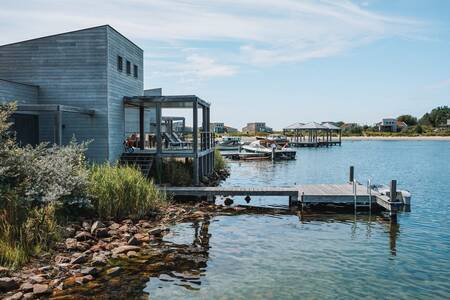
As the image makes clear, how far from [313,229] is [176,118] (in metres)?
24.9

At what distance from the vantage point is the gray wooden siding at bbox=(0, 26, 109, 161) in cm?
2172

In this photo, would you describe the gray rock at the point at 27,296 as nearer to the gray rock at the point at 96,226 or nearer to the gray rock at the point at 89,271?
the gray rock at the point at 89,271

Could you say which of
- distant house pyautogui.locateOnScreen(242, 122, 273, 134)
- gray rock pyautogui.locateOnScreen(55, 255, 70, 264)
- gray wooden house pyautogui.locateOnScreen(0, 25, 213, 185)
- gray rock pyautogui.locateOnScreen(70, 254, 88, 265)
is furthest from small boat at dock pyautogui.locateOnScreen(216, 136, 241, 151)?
distant house pyautogui.locateOnScreen(242, 122, 273, 134)

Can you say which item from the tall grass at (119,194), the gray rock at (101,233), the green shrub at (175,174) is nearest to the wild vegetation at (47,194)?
the tall grass at (119,194)

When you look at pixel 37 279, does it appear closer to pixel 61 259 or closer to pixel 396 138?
pixel 61 259

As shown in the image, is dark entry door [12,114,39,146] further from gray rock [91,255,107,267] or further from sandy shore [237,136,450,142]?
sandy shore [237,136,450,142]

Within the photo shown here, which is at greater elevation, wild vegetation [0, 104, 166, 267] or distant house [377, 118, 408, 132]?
A: distant house [377, 118, 408, 132]

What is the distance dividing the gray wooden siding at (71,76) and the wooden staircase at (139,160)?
4.64 feet

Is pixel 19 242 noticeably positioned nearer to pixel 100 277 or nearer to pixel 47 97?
pixel 100 277

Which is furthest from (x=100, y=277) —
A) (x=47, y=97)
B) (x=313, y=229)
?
(x=47, y=97)

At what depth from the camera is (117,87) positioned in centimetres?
2312

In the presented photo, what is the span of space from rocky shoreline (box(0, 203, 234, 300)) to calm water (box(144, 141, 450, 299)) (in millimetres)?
1044

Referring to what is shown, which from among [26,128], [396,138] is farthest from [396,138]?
[26,128]

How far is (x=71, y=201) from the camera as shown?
14.8 m
